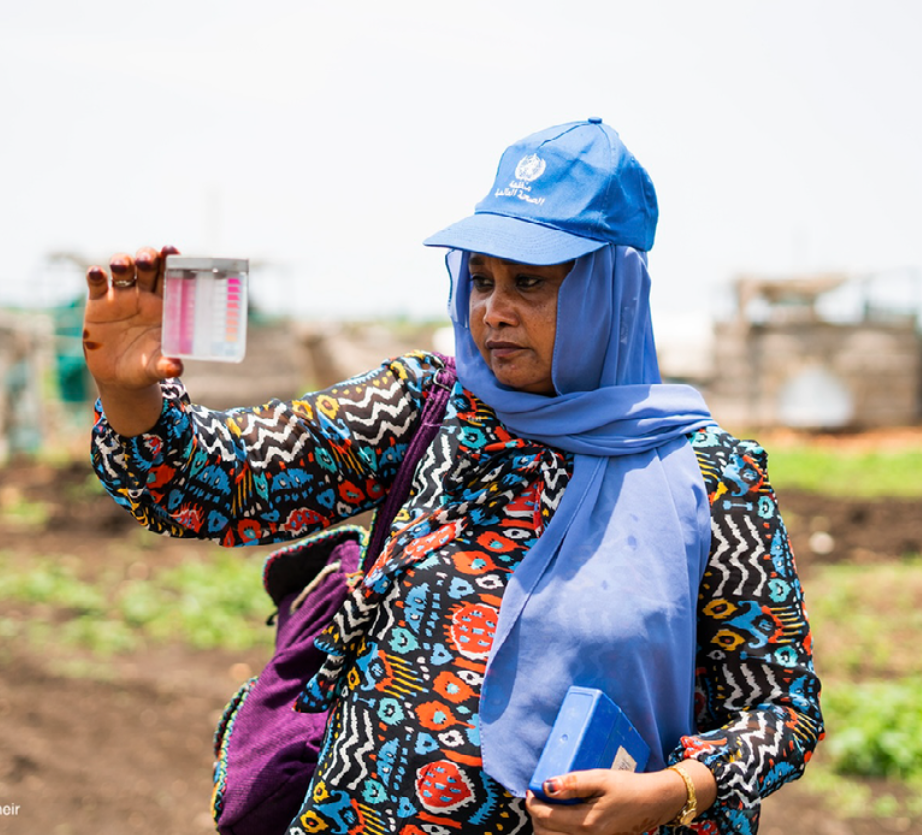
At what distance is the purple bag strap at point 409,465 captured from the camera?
1.79 m

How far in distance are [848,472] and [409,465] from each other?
41.1 feet

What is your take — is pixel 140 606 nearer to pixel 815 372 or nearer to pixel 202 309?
pixel 202 309

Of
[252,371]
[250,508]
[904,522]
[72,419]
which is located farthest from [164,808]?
[252,371]

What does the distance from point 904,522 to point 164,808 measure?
25.1 ft

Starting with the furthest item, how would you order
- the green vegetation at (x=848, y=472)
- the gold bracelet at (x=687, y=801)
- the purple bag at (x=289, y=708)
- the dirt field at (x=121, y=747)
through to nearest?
the green vegetation at (x=848, y=472)
the dirt field at (x=121, y=747)
the purple bag at (x=289, y=708)
the gold bracelet at (x=687, y=801)

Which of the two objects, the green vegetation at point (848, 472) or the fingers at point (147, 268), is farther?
the green vegetation at point (848, 472)

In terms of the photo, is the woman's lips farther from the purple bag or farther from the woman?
the purple bag

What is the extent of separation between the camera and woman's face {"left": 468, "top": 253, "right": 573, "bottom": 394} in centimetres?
171

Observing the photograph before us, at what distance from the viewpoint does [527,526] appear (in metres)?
1.71

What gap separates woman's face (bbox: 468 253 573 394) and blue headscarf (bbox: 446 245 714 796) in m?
0.03

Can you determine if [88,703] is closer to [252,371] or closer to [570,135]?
[570,135]

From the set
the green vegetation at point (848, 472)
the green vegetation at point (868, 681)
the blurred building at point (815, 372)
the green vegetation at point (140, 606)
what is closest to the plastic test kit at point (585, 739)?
the green vegetation at point (868, 681)

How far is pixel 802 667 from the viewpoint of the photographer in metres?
1.72

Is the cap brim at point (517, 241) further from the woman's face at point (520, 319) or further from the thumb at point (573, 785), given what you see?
the thumb at point (573, 785)
